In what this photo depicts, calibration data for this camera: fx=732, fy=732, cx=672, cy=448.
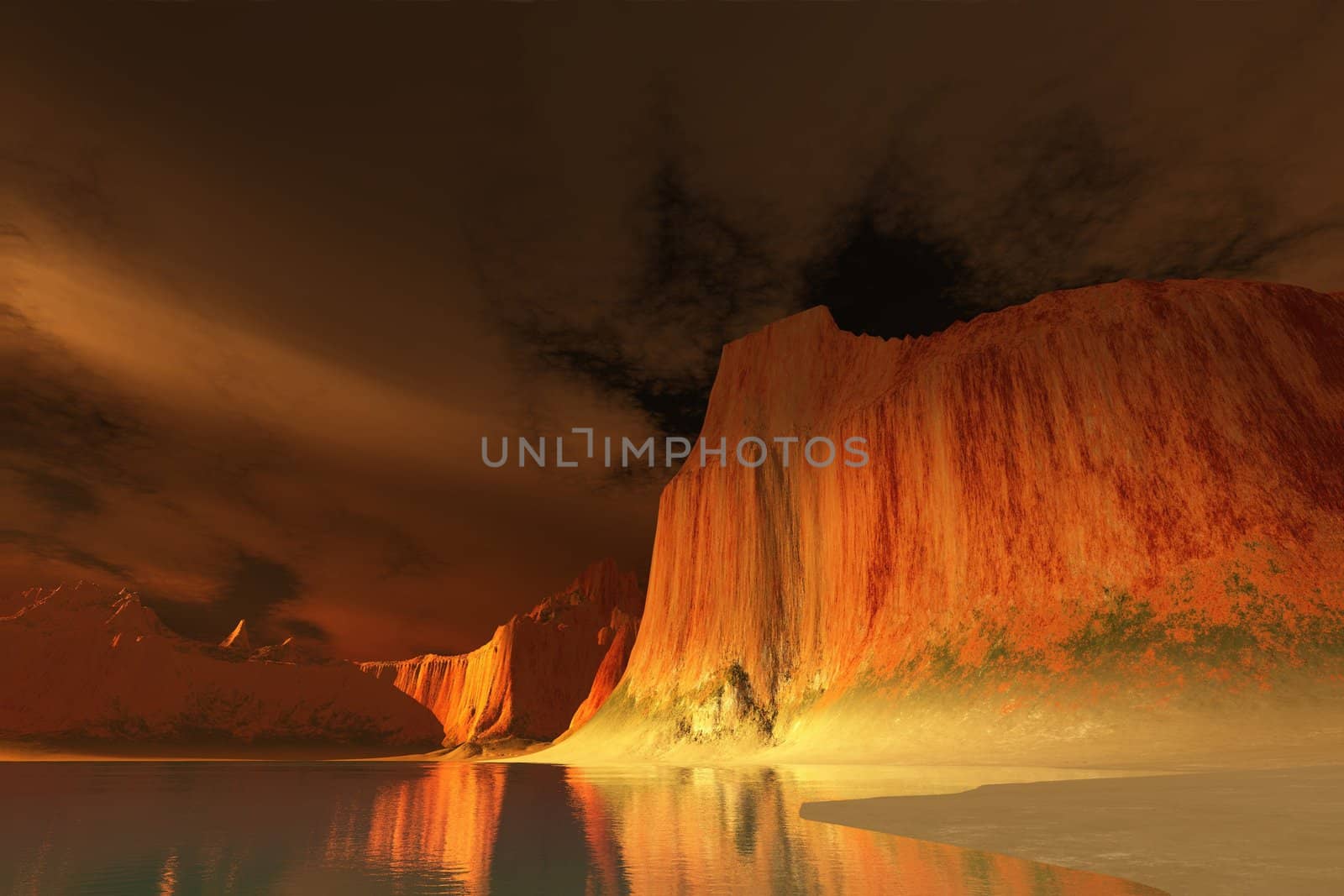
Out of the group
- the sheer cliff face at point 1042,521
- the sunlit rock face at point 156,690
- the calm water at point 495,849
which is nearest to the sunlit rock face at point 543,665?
the sunlit rock face at point 156,690

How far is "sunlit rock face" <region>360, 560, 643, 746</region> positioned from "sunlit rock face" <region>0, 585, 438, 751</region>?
13082 millimetres

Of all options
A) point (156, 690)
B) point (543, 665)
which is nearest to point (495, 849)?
point (156, 690)

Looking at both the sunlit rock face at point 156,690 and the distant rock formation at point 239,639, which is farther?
the distant rock formation at point 239,639

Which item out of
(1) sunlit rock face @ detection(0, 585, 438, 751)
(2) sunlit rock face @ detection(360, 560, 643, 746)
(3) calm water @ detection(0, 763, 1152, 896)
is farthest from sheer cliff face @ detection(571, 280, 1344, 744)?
(1) sunlit rock face @ detection(0, 585, 438, 751)

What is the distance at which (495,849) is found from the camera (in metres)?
11.1

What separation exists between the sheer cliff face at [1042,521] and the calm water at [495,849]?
1824 centimetres

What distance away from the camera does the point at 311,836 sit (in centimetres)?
1295

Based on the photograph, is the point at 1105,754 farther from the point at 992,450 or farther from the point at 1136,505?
the point at 992,450

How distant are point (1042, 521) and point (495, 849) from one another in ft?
119

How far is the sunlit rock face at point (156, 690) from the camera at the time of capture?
91.9 metres

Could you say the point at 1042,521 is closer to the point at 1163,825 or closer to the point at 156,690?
the point at 1163,825

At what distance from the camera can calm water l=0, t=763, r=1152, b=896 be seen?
26.3 ft

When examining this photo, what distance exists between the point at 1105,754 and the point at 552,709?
4370 inches

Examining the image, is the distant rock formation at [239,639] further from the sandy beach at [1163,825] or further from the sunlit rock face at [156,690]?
the sandy beach at [1163,825]
